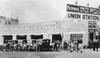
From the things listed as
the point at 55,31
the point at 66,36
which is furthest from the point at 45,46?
the point at 55,31

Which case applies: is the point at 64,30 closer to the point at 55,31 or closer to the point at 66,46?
the point at 55,31

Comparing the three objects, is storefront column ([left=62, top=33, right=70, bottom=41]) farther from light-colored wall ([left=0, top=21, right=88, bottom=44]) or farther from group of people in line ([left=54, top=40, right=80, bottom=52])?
group of people in line ([left=54, top=40, right=80, bottom=52])

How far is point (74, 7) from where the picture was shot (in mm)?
44344

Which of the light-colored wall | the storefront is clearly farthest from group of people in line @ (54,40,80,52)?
the light-colored wall

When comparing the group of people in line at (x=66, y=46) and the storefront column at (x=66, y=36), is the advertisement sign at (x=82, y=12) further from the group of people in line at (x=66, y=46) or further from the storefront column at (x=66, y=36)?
the group of people in line at (x=66, y=46)

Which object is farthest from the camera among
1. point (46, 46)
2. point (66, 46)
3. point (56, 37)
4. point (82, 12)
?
point (82, 12)

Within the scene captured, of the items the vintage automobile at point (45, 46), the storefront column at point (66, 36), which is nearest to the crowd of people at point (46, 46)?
the vintage automobile at point (45, 46)

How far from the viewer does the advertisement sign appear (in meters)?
44.0

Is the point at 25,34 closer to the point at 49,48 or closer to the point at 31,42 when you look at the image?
the point at 31,42

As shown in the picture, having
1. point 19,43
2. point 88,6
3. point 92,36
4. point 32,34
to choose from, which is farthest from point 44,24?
point 88,6

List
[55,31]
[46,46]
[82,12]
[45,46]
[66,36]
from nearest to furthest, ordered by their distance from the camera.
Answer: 1. [45,46]
2. [46,46]
3. [66,36]
4. [55,31]
5. [82,12]

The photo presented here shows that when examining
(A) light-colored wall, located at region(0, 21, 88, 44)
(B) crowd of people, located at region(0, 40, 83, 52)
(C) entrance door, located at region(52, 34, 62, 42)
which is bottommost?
(B) crowd of people, located at region(0, 40, 83, 52)

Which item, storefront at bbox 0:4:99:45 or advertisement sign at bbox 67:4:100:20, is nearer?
storefront at bbox 0:4:99:45

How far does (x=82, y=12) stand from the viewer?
44.9 m
